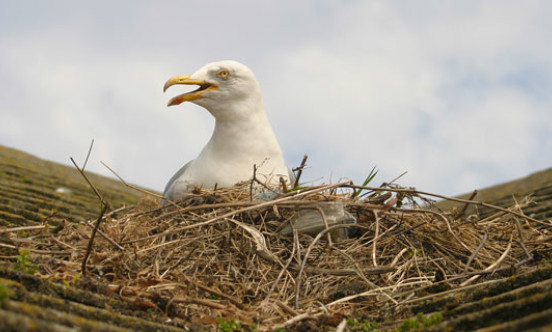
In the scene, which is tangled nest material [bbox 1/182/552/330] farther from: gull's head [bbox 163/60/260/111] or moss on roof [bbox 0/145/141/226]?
moss on roof [bbox 0/145/141/226]

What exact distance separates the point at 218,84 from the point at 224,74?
8 centimetres

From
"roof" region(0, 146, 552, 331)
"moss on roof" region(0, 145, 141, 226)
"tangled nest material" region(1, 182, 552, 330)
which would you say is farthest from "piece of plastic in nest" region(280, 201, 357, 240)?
"moss on roof" region(0, 145, 141, 226)

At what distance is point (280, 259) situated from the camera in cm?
285

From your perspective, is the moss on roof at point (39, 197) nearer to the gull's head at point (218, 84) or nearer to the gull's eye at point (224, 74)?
the gull's head at point (218, 84)

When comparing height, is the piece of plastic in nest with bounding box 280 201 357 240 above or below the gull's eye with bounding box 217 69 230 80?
below

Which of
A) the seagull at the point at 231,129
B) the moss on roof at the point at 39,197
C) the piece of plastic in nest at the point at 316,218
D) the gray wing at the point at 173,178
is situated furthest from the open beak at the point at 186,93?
the piece of plastic in nest at the point at 316,218

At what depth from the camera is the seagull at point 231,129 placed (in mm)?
3839

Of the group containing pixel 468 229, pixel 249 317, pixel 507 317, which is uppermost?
pixel 468 229

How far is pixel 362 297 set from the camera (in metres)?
2.66

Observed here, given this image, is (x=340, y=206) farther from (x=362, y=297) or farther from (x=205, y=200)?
(x=205, y=200)

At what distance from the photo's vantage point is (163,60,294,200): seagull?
3.84 metres

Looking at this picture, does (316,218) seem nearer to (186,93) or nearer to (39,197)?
(186,93)

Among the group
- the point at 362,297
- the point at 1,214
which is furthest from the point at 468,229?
the point at 1,214

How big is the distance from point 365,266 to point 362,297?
0.87ft
